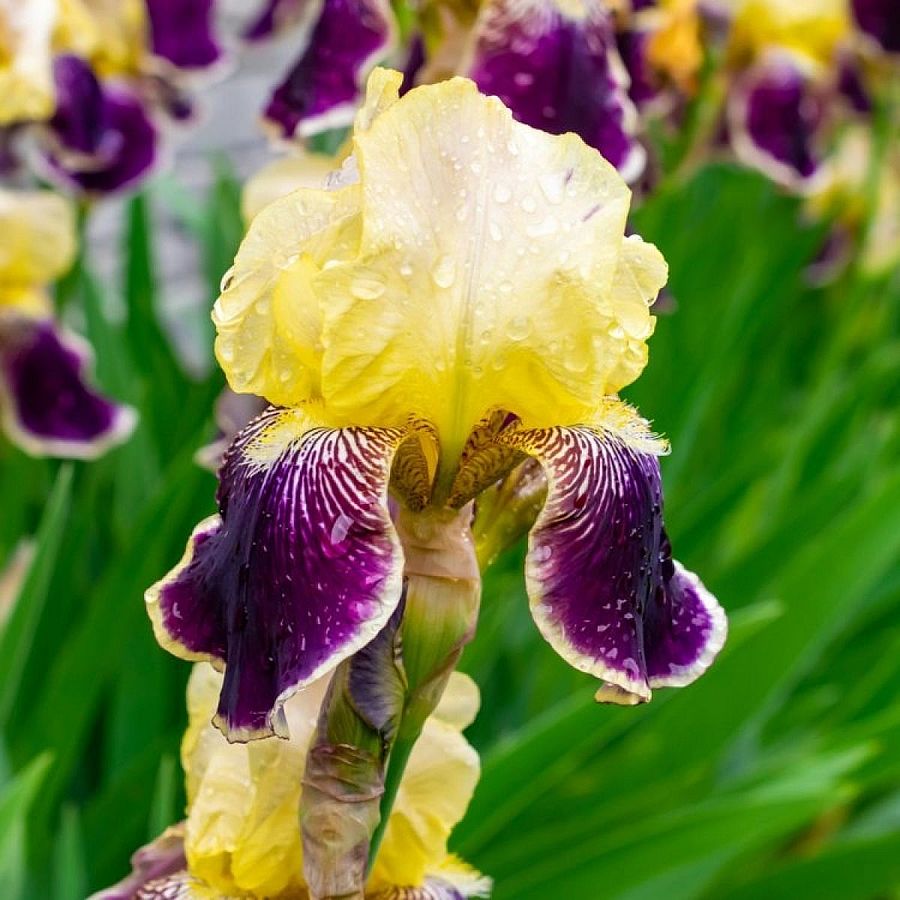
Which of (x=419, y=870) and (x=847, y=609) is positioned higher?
(x=419, y=870)

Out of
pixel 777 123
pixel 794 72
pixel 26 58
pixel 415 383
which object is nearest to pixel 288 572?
pixel 415 383

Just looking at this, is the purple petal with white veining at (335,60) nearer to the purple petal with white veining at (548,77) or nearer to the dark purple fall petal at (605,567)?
the purple petal with white veining at (548,77)

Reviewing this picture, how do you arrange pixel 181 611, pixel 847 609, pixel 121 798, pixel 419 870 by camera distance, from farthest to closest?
pixel 847 609, pixel 121 798, pixel 419 870, pixel 181 611

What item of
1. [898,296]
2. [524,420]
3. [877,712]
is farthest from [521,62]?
[898,296]

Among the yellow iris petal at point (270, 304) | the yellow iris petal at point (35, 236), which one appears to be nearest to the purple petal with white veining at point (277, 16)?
the yellow iris petal at point (35, 236)

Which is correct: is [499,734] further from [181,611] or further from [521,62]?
[181,611]

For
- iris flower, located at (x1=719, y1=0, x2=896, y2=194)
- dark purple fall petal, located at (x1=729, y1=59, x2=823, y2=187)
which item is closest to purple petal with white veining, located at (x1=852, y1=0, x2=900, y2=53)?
iris flower, located at (x1=719, y1=0, x2=896, y2=194)
